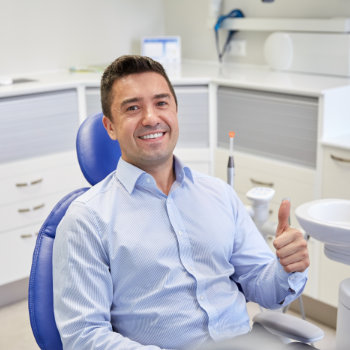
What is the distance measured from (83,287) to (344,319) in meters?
0.73

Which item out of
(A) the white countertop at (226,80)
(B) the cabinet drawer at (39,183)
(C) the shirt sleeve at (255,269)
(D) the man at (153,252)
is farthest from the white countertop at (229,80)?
(D) the man at (153,252)

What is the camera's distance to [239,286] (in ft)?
5.20

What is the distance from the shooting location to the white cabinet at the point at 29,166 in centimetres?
279

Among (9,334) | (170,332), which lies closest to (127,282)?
(170,332)

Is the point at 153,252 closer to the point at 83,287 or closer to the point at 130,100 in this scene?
the point at 83,287

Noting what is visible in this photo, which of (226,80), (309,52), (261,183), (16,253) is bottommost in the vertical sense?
(16,253)

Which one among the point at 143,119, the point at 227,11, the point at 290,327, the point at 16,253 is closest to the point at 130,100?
the point at 143,119

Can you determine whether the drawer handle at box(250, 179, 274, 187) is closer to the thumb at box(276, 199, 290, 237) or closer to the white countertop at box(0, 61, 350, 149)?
the white countertop at box(0, 61, 350, 149)

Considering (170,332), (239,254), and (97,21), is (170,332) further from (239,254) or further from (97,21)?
(97,21)

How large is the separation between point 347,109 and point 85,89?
4.24 ft

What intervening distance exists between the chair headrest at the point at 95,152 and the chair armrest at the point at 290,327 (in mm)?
571

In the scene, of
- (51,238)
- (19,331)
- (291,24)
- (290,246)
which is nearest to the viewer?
(290,246)

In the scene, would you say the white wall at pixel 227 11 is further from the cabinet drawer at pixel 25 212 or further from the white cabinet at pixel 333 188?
the cabinet drawer at pixel 25 212

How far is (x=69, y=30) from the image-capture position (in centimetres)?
360
